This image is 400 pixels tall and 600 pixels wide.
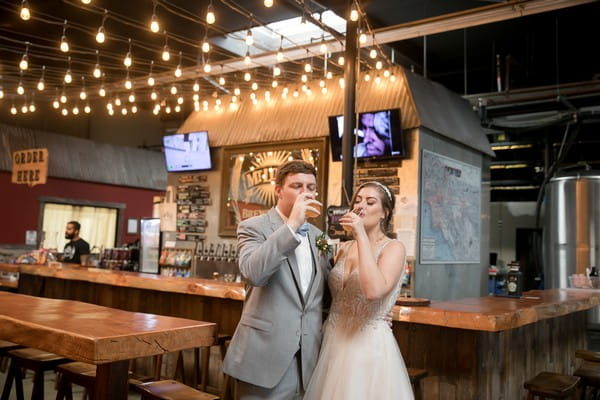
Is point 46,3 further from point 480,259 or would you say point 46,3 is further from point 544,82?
point 544,82

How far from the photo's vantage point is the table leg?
2355 millimetres

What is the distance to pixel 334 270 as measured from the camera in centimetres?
266

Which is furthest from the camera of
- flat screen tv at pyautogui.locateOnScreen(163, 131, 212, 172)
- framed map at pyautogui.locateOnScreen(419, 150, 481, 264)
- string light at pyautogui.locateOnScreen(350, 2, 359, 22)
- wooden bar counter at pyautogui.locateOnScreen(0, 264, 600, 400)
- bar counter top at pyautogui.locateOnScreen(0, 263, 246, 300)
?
flat screen tv at pyautogui.locateOnScreen(163, 131, 212, 172)

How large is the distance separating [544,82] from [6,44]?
26.2 ft

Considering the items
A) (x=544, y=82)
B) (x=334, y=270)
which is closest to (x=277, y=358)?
(x=334, y=270)

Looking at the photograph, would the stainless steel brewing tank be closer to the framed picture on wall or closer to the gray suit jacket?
the framed picture on wall

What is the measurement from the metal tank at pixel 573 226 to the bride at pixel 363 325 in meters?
7.01

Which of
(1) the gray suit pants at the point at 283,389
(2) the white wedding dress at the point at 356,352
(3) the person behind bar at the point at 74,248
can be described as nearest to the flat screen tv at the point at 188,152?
(3) the person behind bar at the point at 74,248

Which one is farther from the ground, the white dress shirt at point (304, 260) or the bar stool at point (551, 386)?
the white dress shirt at point (304, 260)

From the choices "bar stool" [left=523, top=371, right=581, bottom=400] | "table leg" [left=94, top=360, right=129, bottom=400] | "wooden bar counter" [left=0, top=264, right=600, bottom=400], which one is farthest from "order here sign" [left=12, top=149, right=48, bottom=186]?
"bar stool" [left=523, top=371, right=581, bottom=400]

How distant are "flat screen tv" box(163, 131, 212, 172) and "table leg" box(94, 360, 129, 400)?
18.5ft

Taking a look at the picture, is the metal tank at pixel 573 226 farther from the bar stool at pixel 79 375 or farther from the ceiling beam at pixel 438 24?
the bar stool at pixel 79 375

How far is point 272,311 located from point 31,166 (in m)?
6.99

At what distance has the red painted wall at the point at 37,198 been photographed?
11203mm
